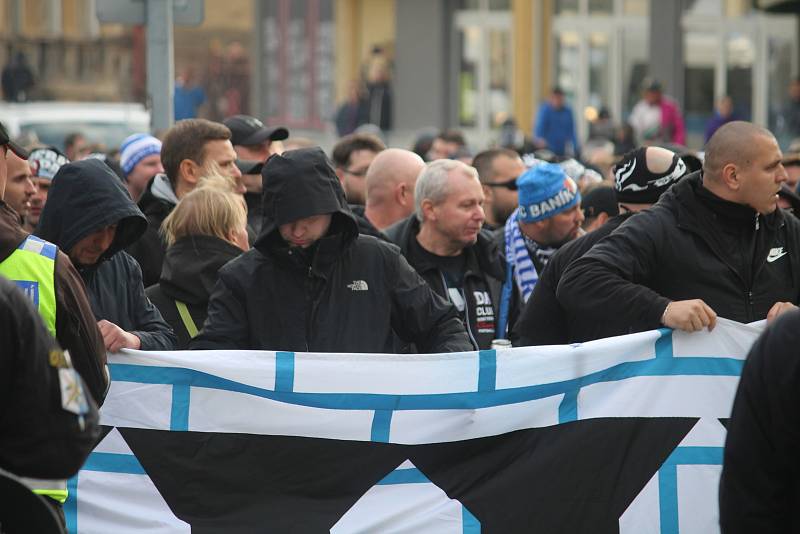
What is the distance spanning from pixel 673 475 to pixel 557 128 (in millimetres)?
19264

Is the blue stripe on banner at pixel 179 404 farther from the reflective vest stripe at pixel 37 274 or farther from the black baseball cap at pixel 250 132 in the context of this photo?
the black baseball cap at pixel 250 132

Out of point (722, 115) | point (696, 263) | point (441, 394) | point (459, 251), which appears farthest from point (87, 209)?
point (722, 115)

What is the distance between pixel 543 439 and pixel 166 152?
10.3 ft

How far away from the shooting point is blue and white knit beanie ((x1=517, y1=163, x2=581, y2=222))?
7316 mm

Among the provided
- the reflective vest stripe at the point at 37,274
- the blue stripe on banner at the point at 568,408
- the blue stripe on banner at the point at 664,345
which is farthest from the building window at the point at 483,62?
the reflective vest stripe at the point at 37,274

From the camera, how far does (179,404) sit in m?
5.49

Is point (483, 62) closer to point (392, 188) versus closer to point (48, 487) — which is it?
point (392, 188)

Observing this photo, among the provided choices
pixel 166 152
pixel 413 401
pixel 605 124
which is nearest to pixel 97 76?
pixel 605 124

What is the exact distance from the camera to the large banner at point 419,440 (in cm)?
534

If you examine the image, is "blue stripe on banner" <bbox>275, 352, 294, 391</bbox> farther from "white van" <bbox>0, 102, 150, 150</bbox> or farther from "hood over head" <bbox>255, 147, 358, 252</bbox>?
"white van" <bbox>0, 102, 150, 150</bbox>

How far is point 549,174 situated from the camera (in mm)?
7309

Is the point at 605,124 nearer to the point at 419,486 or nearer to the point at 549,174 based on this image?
the point at 549,174

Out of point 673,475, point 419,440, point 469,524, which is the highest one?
point 419,440

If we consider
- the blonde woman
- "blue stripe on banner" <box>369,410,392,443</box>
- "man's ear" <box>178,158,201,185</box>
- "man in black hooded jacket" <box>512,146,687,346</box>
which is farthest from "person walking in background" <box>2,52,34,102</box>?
"blue stripe on banner" <box>369,410,392,443</box>
